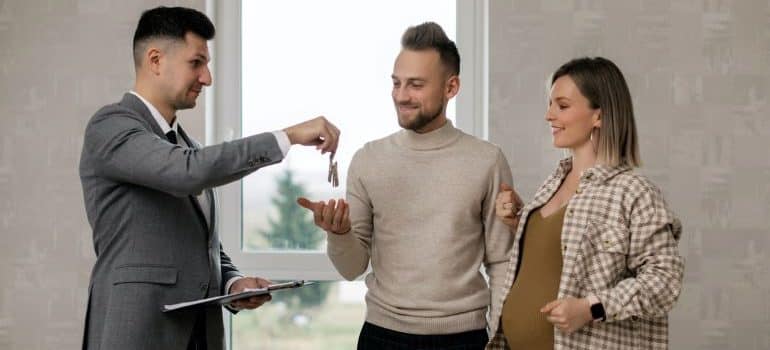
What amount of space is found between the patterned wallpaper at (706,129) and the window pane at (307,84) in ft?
1.55

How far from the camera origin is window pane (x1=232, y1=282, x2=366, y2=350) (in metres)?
3.21

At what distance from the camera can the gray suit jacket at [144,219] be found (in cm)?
175

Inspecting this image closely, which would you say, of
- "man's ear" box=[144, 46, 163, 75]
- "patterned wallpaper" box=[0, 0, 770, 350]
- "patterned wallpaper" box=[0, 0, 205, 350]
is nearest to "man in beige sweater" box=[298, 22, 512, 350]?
"man's ear" box=[144, 46, 163, 75]

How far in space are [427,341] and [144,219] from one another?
727 mm

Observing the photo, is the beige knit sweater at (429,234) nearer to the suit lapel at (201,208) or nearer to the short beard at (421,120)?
the short beard at (421,120)

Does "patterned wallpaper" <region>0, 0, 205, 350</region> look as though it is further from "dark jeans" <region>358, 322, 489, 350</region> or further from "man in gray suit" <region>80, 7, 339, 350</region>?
"dark jeans" <region>358, 322, 489, 350</region>

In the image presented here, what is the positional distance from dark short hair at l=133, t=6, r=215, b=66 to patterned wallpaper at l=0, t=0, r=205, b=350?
116cm

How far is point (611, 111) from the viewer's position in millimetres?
1909

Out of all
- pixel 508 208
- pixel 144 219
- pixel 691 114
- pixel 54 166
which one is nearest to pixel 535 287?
pixel 508 208

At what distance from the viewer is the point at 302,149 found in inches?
127

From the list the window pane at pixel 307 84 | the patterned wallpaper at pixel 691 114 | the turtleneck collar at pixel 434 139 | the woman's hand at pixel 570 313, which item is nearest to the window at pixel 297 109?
the window pane at pixel 307 84

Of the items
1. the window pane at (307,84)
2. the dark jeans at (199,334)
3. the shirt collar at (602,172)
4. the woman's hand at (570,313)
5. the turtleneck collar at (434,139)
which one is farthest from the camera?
the window pane at (307,84)

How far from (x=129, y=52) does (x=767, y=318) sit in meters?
2.43

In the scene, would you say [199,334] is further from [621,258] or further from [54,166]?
[54,166]
